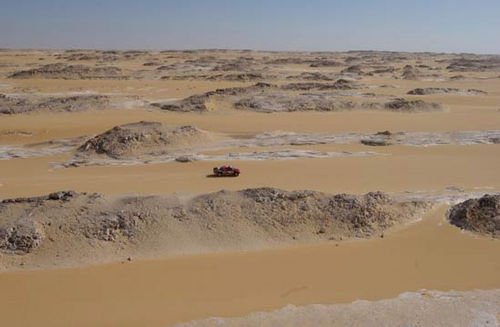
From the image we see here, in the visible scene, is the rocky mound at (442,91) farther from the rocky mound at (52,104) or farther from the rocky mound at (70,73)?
the rocky mound at (70,73)

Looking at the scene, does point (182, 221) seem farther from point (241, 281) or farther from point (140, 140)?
point (140, 140)

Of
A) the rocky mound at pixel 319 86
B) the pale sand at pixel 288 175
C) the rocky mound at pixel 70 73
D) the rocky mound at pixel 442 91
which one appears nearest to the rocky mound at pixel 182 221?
the pale sand at pixel 288 175

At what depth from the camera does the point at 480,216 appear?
40.1 feet

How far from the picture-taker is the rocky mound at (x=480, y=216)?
11883 millimetres

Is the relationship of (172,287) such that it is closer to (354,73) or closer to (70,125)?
(70,125)

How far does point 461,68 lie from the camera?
266ft

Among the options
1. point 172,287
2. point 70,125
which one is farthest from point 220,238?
point 70,125

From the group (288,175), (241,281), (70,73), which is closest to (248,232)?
(241,281)

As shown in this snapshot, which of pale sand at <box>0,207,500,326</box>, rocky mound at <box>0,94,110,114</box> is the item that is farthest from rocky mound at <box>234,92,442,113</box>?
pale sand at <box>0,207,500,326</box>

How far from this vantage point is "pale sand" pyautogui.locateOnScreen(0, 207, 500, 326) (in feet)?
28.8

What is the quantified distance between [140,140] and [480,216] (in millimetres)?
14728

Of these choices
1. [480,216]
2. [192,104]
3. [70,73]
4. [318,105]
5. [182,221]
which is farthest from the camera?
[70,73]

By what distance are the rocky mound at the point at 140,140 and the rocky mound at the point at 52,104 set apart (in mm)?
12891

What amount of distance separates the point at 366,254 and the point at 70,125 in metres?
22.6
